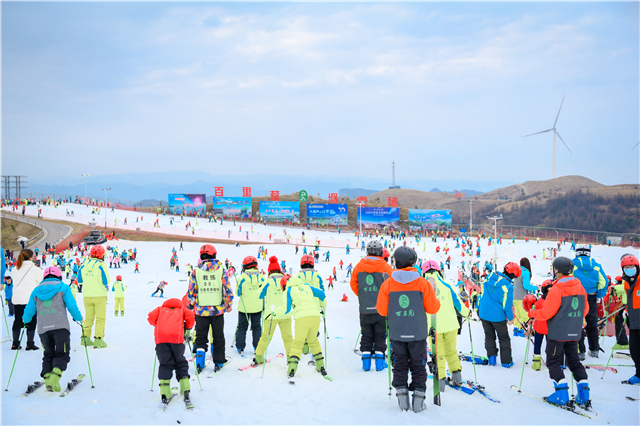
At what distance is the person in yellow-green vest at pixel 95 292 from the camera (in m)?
7.64

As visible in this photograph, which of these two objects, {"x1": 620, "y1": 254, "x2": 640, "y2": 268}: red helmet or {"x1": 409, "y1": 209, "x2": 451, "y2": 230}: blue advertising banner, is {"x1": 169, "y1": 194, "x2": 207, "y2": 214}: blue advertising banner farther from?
{"x1": 620, "y1": 254, "x2": 640, "y2": 268}: red helmet

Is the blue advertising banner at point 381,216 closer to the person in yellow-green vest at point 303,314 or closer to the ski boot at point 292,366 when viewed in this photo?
the person in yellow-green vest at point 303,314

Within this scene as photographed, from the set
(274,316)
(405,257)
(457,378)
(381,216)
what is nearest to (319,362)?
(274,316)

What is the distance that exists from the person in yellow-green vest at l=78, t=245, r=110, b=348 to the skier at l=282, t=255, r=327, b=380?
12.3ft

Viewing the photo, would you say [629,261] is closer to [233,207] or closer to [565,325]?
[565,325]

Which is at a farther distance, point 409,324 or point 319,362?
point 319,362

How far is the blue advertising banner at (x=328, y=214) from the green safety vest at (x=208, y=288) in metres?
55.5

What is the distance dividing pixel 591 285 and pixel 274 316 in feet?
18.7

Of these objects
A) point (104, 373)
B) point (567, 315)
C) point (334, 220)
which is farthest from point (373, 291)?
point (334, 220)

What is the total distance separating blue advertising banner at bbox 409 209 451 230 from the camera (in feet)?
197

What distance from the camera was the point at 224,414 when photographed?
4.75 m

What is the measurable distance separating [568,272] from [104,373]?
6886 millimetres

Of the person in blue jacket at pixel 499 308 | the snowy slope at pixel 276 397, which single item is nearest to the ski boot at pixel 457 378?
the snowy slope at pixel 276 397

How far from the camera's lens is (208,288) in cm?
627
